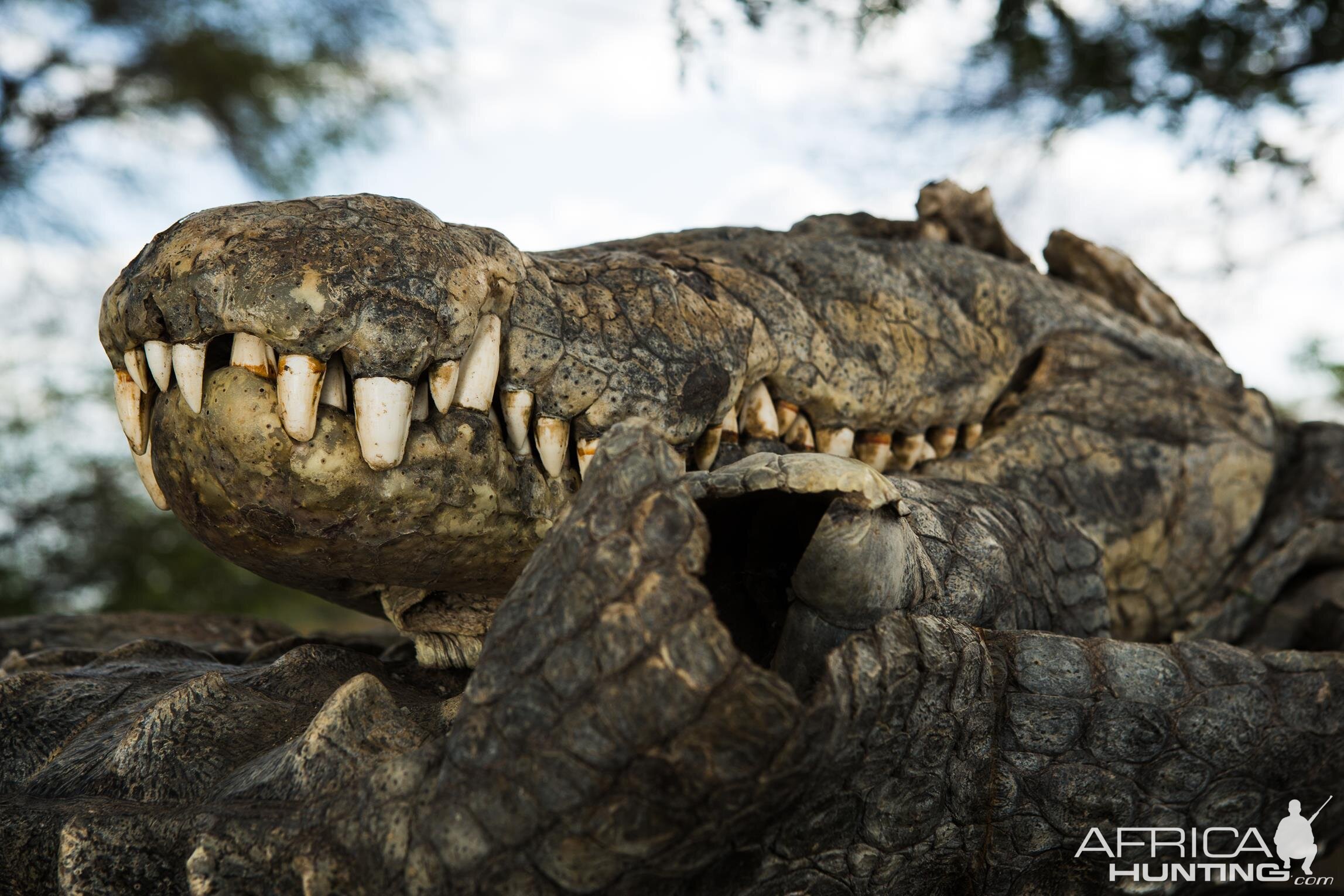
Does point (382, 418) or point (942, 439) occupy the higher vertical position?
point (942, 439)

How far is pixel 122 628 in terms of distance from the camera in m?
3.29

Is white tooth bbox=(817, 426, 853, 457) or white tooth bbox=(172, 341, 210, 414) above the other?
white tooth bbox=(817, 426, 853, 457)

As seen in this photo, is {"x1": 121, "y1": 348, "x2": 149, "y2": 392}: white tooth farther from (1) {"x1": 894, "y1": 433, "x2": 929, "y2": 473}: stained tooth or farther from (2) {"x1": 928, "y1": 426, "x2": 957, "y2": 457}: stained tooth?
(2) {"x1": 928, "y1": 426, "x2": 957, "y2": 457}: stained tooth

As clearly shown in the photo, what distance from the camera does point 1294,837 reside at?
70.2 inches

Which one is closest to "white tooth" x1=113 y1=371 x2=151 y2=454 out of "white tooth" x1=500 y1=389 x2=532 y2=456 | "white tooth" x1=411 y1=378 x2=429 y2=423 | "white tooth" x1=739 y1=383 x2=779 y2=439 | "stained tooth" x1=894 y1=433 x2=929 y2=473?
"white tooth" x1=411 y1=378 x2=429 y2=423

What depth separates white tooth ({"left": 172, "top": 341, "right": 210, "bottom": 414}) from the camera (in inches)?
58.2

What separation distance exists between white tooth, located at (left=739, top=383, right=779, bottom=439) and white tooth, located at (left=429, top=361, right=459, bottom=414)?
648 millimetres

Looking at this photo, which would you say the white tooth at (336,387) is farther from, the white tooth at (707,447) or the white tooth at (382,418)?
the white tooth at (707,447)

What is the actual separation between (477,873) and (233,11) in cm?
835

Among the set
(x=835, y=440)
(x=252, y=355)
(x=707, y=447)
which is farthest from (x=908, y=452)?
(x=252, y=355)

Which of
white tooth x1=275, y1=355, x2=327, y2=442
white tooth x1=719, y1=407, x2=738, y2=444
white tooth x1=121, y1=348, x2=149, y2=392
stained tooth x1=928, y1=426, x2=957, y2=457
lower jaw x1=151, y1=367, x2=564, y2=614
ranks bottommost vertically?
lower jaw x1=151, y1=367, x2=564, y2=614

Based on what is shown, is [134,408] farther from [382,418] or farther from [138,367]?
[382,418]

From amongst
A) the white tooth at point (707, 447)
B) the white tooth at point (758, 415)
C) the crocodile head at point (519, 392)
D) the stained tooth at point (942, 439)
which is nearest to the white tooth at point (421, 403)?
the crocodile head at point (519, 392)

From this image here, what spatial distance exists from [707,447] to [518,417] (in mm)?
395
